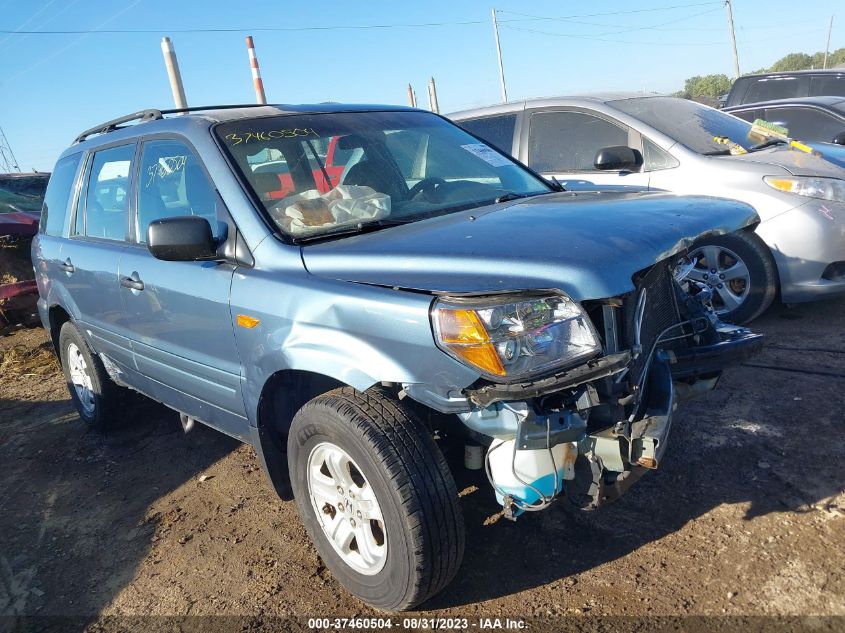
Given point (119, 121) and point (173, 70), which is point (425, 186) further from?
point (173, 70)

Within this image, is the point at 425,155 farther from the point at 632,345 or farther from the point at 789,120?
the point at 789,120

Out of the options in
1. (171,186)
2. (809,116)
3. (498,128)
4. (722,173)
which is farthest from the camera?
(809,116)

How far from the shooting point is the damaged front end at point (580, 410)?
2.06 m

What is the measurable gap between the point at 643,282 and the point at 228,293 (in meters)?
1.65

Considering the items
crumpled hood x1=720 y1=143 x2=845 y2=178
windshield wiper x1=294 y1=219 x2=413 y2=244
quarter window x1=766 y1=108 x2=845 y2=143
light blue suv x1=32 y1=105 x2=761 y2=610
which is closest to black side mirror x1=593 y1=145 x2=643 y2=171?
crumpled hood x1=720 y1=143 x2=845 y2=178

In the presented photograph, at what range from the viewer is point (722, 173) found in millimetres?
4773

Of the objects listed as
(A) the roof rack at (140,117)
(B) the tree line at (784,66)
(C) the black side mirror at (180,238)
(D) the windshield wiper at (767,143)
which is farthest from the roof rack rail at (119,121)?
(B) the tree line at (784,66)

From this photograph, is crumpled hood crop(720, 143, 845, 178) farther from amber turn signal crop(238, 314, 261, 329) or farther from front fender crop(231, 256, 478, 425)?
amber turn signal crop(238, 314, 261, 329)

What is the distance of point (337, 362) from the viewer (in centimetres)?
233

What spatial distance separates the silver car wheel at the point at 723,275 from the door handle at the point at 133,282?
3.53 meters

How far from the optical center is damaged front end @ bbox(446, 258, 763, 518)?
6.75 ft

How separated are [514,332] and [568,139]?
12.9ft

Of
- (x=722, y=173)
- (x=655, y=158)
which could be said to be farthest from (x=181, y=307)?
(x=722, y=173)

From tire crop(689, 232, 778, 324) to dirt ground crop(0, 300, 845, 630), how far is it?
0.45 meters
